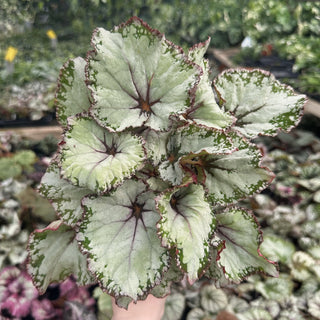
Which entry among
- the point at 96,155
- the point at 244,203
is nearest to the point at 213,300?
the point at 244,203

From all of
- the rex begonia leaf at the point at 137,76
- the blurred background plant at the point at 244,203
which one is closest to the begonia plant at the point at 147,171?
the rex begonia leaf at the point at 137,76

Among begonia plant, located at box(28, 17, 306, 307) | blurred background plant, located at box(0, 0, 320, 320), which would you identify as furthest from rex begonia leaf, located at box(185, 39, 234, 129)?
blurred background plant, located at box(0, 0, 320, 320)

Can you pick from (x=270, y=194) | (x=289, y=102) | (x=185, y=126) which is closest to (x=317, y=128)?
(x=270, y=194)

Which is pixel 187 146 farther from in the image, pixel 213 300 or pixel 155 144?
pixel 213 300

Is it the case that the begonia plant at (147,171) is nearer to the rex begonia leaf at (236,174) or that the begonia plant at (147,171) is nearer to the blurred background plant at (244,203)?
the rex begonia leaf at (236,174)

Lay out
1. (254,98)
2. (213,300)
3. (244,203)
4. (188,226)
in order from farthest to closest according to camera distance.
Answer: (244,203), (213,300), (254,98), (188,226)
